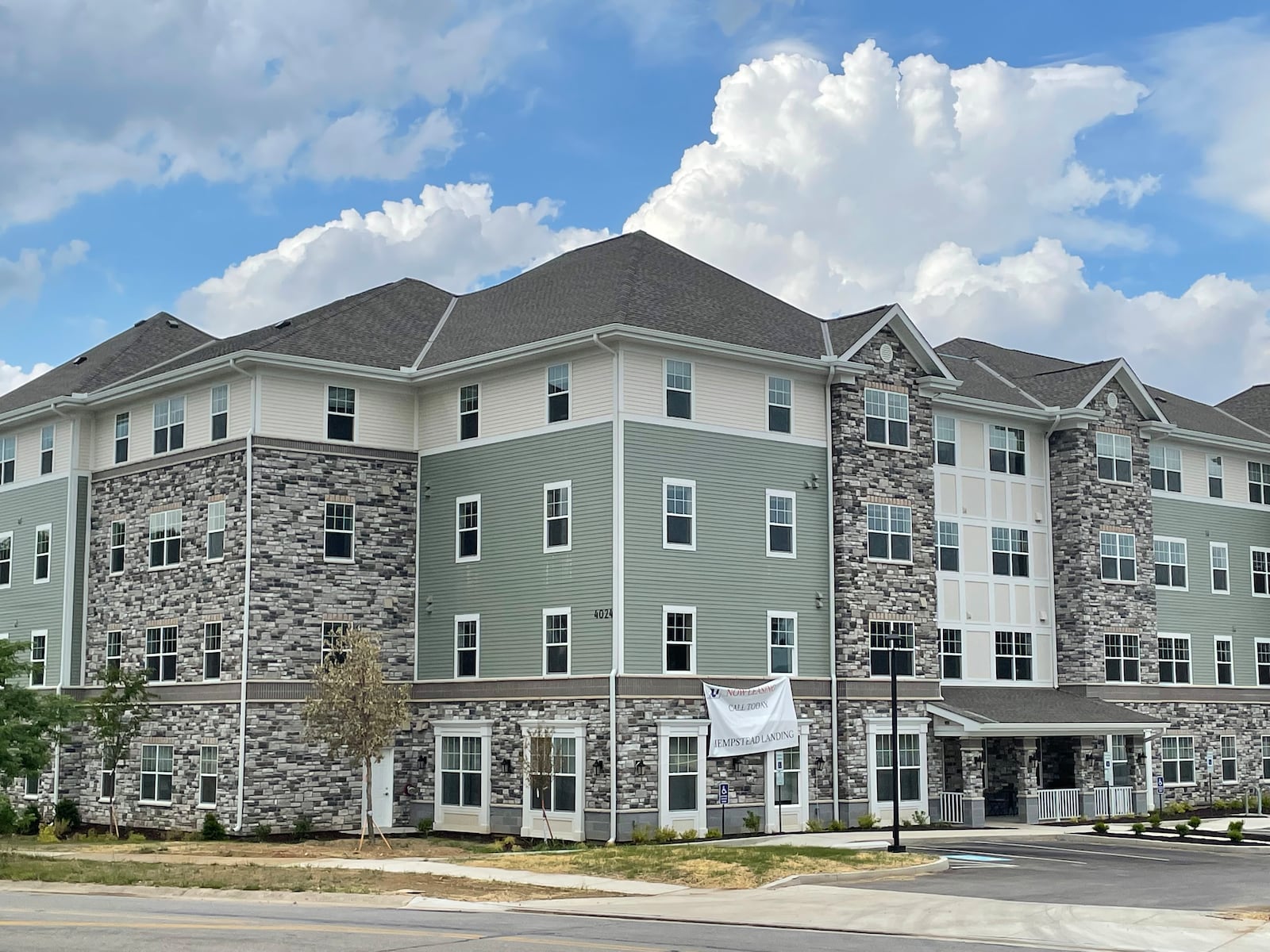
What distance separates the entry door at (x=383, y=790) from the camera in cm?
3959

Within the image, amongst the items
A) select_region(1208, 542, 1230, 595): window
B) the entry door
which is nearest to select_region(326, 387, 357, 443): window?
the entry door

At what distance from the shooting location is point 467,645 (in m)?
39.9

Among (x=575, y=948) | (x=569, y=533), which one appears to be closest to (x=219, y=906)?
(x=575, y=948)

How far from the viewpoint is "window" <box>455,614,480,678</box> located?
39.6 m

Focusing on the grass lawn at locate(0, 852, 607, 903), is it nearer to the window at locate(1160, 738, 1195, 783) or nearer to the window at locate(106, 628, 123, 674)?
the window at locate(106, 628, 123, 674)

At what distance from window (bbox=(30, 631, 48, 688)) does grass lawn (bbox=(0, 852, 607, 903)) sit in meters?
15.2

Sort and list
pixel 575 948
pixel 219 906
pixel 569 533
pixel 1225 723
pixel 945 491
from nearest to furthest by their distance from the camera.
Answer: pixel 575 948, pixel 219 906, pixel 569 533, pixel 945 491, pixel 1225 723

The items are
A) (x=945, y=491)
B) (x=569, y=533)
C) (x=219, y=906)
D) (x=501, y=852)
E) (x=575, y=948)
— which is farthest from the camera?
(x=945, y=491)

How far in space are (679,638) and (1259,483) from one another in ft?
91.6

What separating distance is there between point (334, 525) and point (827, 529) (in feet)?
41.9

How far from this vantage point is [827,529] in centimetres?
4044

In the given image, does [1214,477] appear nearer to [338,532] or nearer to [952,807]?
[952,807]

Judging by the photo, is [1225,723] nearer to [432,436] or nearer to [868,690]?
[868,690]

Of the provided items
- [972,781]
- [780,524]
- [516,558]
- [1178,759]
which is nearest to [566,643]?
[516,558]
